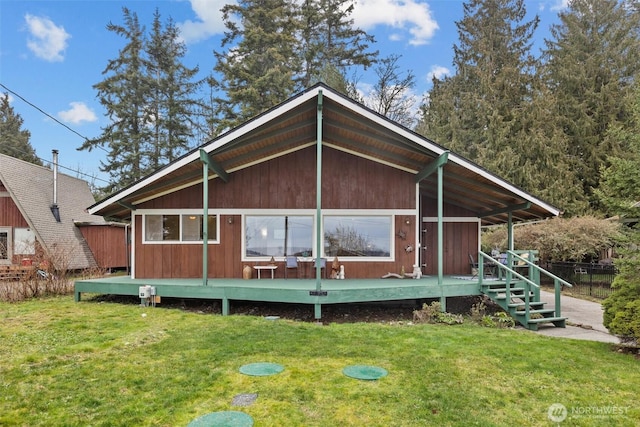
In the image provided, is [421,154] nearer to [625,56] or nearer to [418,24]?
[418,24]

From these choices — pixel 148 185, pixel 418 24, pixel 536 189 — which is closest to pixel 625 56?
pixel 536 189

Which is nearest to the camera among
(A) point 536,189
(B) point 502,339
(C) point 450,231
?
(B) point 502,339

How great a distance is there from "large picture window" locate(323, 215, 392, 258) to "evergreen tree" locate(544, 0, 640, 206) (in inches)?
634

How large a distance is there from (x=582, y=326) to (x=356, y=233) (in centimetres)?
507

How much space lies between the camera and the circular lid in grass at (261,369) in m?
4.41

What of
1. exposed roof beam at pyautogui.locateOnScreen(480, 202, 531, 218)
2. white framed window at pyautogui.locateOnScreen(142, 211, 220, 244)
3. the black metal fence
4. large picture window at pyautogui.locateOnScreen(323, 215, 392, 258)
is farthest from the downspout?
the black metal fence

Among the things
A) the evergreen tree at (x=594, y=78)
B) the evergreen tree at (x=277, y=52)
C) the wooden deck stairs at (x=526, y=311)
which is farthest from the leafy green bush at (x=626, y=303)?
the evergreen tree at (x=277, y=52)

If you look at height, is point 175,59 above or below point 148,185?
above

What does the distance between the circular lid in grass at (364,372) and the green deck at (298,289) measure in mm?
2740

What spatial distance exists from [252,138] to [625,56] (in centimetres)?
2357

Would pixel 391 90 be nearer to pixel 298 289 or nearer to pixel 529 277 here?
pixel 529 277

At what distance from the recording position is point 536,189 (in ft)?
66.0

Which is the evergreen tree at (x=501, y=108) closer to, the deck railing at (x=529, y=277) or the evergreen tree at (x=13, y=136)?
the deck railing at (x=529, y=277)

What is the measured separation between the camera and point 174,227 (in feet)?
32.5
